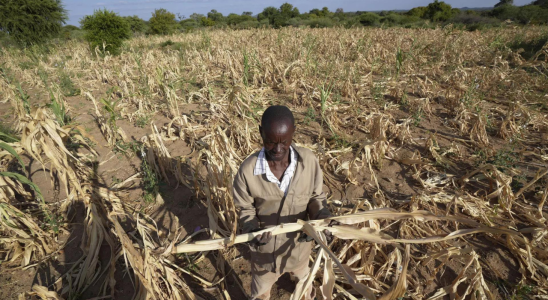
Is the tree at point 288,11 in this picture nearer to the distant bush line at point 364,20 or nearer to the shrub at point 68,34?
the distant bush line at point 364,20

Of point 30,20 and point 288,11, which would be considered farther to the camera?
point 288,11

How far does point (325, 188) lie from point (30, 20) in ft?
61.0

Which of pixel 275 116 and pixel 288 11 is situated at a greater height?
pixel 288 11

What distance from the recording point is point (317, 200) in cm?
165

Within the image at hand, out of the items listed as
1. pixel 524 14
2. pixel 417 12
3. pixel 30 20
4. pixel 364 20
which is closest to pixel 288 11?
pixel 364 20

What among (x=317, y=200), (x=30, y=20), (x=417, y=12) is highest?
(x=417, y=12)

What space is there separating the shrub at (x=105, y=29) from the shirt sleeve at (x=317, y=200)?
13.9m

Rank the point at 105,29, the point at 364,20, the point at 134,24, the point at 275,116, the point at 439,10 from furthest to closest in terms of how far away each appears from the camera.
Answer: the point at 439,10
the point at 364,20
the point at 134,24
the point at 105,29
the point at 275,116

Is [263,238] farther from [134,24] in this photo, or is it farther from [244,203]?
[134,24]

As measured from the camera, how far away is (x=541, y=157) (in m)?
3.60

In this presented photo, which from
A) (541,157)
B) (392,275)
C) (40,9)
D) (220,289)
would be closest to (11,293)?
(220,289)

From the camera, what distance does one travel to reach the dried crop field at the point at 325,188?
202 cm

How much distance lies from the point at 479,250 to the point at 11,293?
15.0 feet

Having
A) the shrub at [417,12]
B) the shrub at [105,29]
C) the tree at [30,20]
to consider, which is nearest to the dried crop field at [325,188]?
the shrub at [105,29]
